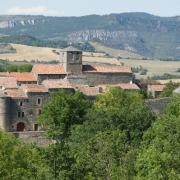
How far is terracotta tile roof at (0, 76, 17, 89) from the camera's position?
86062mm

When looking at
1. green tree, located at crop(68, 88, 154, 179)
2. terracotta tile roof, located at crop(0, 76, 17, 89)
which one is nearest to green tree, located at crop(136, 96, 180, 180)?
green tree, located at crop(68, 88, 154, 179)

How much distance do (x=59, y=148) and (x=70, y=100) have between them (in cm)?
2309

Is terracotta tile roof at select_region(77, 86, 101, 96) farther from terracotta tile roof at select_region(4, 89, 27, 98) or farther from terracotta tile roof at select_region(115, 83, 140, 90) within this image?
terracotta tile roof at select_region(4, 89, 27, 98)

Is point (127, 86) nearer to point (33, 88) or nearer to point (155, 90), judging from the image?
point (155, 90)

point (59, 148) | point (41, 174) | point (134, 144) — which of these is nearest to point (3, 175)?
point (41, 174)

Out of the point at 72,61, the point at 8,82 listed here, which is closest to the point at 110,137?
the point at 8,82

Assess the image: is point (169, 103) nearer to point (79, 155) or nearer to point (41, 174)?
point (79, 155)

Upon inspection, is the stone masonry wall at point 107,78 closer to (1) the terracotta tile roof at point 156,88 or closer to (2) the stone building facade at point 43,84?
(2) the stone building facade at point 43,84

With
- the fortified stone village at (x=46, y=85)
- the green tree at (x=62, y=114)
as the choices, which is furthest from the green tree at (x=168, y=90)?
the green tree at (x=62, y=114)

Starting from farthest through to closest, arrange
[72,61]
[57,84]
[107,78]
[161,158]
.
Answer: [107,78] < [72,61] < [57,84] < [161,158]

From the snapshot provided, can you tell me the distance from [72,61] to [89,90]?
7.76 metres

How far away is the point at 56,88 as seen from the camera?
84.4 meters

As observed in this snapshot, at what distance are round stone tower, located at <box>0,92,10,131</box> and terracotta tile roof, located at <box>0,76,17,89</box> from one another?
5071 mm

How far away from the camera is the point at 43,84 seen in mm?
87250
